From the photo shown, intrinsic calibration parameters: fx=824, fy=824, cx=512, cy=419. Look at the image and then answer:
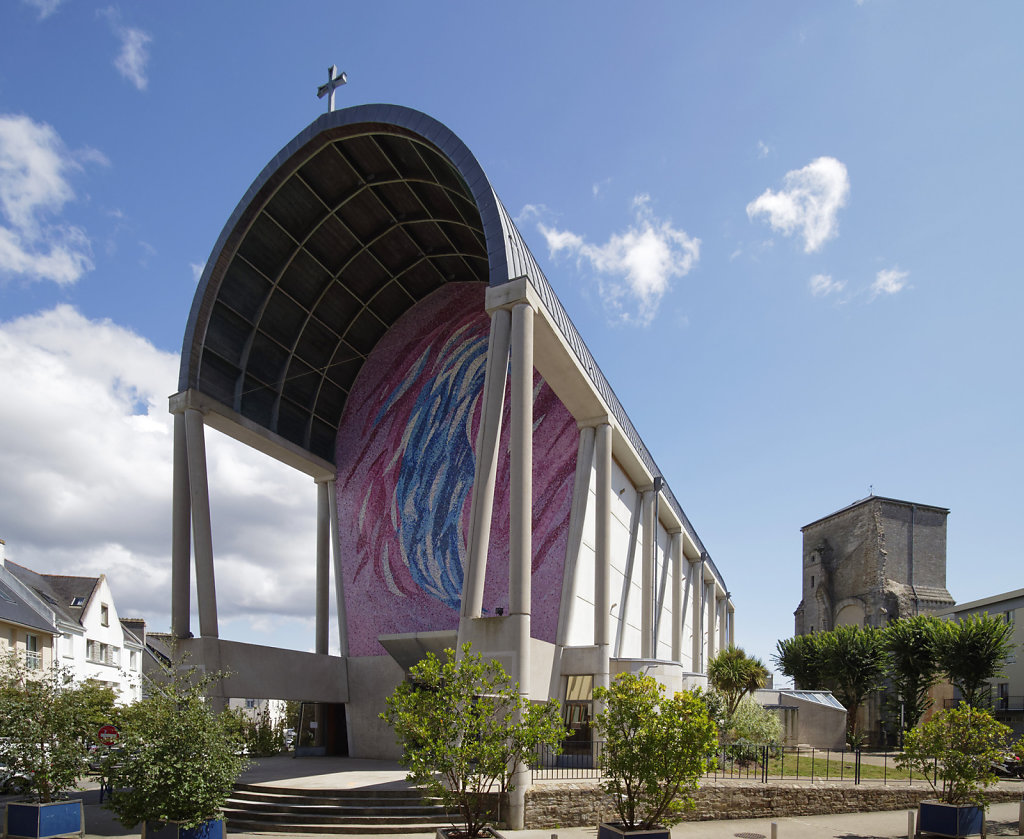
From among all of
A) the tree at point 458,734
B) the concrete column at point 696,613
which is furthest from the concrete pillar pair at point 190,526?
the concrete column at point 696,613

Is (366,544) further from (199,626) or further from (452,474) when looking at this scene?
(199,626)

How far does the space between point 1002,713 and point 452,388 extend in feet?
129

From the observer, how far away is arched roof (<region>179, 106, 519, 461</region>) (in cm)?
2694

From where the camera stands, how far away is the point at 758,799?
68.1 ft

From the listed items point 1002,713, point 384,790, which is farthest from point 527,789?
point 1002,713

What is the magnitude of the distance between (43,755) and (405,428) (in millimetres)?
20432

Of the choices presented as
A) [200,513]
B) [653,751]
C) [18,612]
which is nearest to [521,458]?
[653,751]

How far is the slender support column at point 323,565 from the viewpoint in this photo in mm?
35812

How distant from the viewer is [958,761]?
18641 mm

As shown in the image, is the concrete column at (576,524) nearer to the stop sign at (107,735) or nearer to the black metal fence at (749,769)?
the black metal fence at (749,769)

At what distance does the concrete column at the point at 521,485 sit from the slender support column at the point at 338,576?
53.3ft

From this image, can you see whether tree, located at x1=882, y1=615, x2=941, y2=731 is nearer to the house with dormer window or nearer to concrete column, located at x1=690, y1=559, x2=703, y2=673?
concrete column, located at x1=690, y1=559, x2=703, y2=673

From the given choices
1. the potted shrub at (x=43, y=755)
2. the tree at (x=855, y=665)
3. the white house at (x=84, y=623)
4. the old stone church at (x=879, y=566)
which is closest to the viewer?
the potted shrub at (x=43, y=755)

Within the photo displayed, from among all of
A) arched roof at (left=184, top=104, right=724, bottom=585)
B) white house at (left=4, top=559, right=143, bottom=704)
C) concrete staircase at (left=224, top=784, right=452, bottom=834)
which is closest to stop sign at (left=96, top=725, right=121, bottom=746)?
concrete staircase at (left=224, top=784, right=452, bottom=834)
